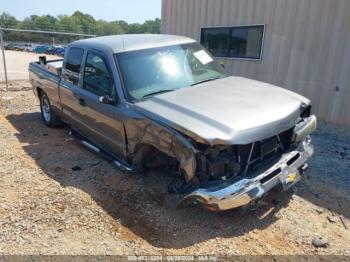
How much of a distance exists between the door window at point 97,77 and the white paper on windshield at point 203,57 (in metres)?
1.39

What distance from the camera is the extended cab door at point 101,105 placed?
4.14m

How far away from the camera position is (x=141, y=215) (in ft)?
12.1

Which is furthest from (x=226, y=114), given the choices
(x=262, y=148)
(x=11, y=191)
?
(x=11, y=191)

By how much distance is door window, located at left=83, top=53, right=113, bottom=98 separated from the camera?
4.34 metres

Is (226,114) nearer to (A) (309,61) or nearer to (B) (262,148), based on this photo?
(B) (262,148)

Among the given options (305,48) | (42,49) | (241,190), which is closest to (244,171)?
(241,190)

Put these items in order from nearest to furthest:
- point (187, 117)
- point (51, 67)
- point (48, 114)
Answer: point (187, 117) < point (51, 67) < point (48, 114)

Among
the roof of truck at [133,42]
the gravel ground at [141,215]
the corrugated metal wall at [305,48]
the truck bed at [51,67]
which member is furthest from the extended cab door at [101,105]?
the corrugated metal wall at [305,48]

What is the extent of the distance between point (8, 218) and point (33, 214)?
0.27 metres

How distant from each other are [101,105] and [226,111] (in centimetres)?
193

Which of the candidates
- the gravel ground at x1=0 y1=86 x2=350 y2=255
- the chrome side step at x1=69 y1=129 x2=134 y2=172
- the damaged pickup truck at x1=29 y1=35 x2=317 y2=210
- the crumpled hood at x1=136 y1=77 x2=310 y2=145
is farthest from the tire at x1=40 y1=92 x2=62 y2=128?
the crumpled hood at x1=136 y1=77 x2=310 y2=145

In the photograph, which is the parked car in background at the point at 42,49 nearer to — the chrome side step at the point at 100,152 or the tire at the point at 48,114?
the tire at the point at 48,114

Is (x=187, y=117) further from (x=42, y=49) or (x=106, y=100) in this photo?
(x=42, y=49)

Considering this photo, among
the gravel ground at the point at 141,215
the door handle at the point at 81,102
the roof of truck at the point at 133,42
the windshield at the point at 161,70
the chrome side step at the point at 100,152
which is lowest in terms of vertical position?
the gravel ground at the point at 141,215
